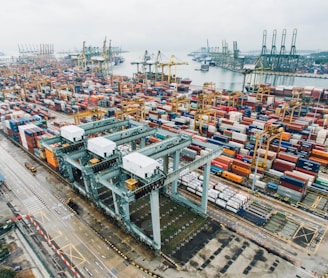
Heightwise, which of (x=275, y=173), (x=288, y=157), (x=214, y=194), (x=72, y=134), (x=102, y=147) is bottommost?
(x=275, y=173)

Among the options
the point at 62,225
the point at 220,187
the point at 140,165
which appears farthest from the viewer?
the point at 220,187

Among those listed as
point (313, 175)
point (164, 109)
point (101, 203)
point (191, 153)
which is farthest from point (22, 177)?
point (313, 175)

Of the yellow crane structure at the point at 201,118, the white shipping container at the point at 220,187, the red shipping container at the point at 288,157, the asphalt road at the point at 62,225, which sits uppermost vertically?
the yellow crane structure at the point at 201,118

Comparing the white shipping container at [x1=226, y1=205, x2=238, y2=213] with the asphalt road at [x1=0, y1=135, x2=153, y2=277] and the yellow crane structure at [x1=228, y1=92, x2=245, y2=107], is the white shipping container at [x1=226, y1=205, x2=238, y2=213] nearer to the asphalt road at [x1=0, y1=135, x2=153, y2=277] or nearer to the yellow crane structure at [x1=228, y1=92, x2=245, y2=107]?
the asphalt road at [x1=0, y1=135, x2=153, y2=277]

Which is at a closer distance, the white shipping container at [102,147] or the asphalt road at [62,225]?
the asphalt road at [62,225]

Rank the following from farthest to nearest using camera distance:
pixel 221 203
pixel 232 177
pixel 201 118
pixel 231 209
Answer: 1. pixel 201 118
2. pixel 232 177
3. pixel 221 203
4. pixel 231 209

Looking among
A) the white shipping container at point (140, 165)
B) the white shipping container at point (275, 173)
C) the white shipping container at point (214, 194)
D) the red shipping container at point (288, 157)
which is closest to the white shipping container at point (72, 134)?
the white shipping container at point (140, 165)

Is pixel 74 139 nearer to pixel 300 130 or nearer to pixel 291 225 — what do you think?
pixel 291 225

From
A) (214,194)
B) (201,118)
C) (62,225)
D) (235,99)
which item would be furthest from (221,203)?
(235,99)

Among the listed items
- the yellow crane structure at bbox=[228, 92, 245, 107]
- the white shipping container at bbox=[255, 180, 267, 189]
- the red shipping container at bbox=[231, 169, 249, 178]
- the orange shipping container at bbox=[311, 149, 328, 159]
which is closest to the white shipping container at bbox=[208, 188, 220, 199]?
the white shipping container at bbox=[255, 180, 267, 189]

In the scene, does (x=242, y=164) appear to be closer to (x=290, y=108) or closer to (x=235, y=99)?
(x=290, y=108)

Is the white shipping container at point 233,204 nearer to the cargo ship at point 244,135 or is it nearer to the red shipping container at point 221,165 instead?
the cargo ship at point 244,135
